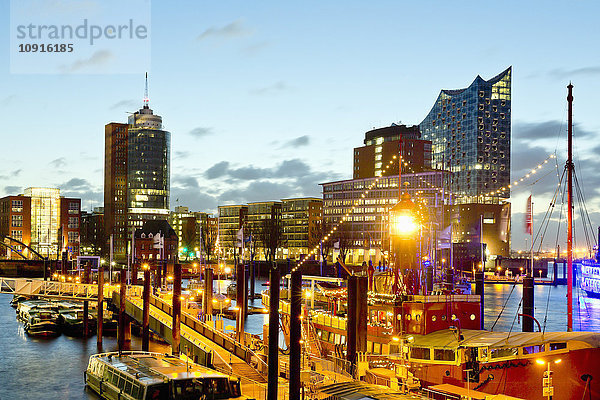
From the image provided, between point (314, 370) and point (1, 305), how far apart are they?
76336 millimetres

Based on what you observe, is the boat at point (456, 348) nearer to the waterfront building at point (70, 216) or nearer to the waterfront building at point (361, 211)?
the waterfront building at point (361, 211)

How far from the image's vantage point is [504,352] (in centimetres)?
2831

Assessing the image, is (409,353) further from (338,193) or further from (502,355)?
(338,193)

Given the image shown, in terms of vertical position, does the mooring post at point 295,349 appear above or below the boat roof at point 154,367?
above

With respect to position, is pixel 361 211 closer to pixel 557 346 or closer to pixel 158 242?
pixel 158 242

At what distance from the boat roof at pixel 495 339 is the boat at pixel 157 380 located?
1004cm

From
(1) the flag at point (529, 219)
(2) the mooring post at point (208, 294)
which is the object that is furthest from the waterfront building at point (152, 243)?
(1) the flag at point (529, 219)

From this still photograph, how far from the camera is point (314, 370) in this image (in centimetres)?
3108

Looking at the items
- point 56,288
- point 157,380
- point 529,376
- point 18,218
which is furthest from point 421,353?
point 18,218

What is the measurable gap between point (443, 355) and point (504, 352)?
2.98 meters

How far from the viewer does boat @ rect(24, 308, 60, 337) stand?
6109cm

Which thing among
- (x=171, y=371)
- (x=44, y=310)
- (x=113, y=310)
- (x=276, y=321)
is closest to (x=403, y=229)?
(x=276, y=321)

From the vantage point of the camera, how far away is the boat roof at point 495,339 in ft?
91.4

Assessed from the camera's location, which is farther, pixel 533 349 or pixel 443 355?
pixel 443 355
